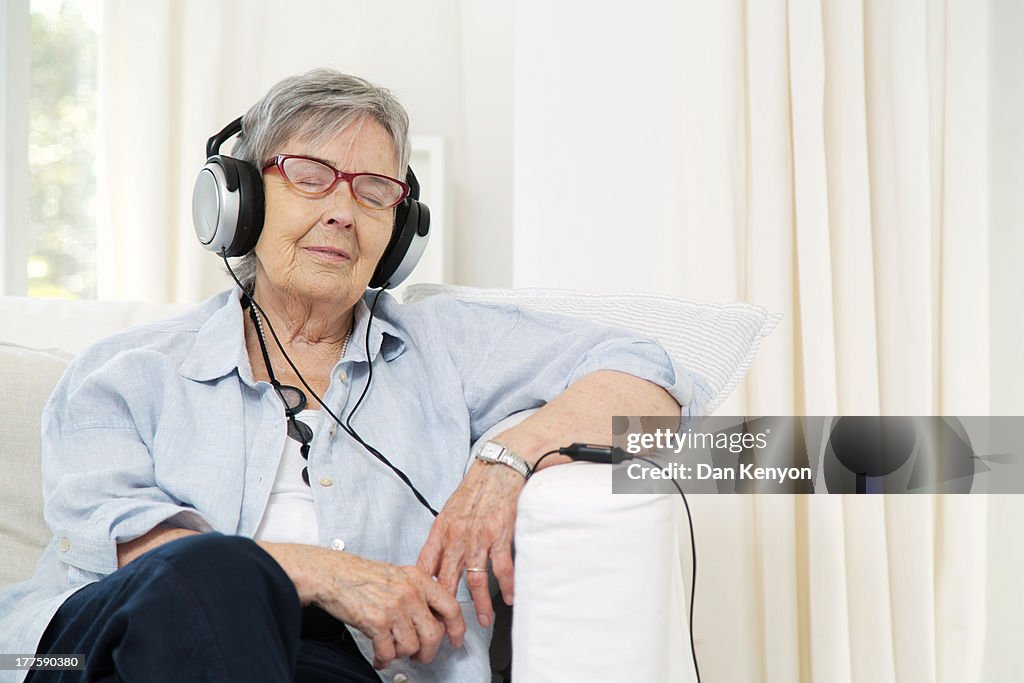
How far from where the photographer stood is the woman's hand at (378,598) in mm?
987

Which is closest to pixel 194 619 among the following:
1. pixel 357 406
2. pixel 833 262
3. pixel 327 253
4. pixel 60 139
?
pixel 357 406

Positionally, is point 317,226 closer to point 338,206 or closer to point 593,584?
point 338,206

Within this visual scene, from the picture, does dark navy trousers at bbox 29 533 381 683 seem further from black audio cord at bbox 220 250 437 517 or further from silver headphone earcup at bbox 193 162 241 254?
silver headphone earcup at bbox 193 162 241 254

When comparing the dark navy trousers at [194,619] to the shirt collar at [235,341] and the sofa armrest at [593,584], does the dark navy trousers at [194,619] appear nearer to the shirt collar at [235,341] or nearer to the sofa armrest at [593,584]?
the sofa armrest at [593,584]

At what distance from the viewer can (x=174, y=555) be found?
811mm

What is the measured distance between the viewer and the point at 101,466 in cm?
111

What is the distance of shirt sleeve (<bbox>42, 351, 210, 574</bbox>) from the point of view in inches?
40.7

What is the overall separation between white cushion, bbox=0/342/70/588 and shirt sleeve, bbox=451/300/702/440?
0.61m

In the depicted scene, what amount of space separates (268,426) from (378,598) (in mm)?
334

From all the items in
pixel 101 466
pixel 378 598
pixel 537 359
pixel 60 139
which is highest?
pixel 60 139

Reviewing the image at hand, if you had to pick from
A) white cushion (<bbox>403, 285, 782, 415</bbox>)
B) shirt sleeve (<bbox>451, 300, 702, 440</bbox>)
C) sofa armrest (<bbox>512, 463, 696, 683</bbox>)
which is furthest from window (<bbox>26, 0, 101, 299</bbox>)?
sofa armrest (<bbox>512, 463, 696, 683</bbox>)

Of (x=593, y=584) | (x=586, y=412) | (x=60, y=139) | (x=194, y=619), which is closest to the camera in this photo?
(x=194, y=619)

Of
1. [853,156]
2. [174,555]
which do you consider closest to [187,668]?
[174,555]

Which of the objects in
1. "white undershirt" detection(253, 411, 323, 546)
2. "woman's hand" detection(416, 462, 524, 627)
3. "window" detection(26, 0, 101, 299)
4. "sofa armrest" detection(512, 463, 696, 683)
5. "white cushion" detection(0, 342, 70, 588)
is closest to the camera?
"sofa armrest" detection(512, 463, 696, 683)
